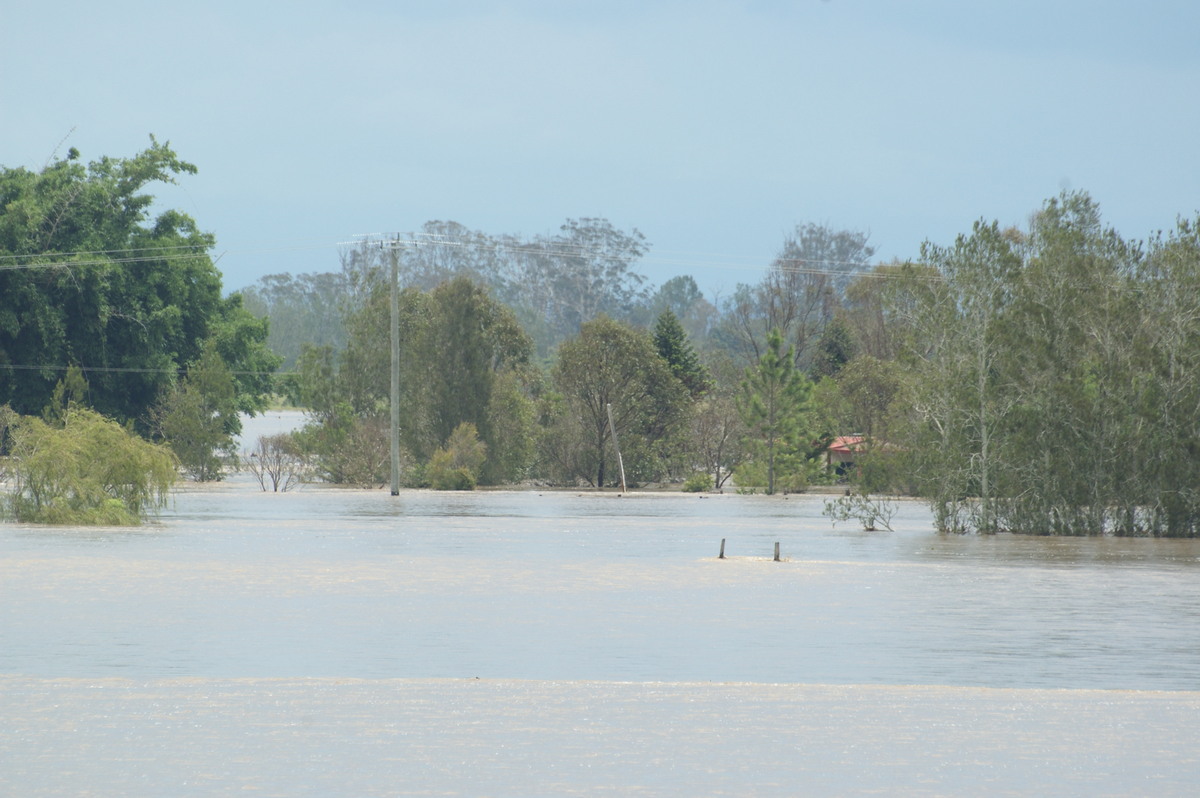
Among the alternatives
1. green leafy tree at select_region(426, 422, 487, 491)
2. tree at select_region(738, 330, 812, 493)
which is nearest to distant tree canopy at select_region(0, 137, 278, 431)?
green leafy tree at select_region(426, 422, 487, 491)

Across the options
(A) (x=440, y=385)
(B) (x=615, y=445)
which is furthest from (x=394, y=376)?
(B) (x=615, y=445)

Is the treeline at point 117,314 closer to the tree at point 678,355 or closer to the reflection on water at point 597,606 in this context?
the tree at point 678,355

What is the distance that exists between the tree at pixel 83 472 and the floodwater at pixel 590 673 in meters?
6.21

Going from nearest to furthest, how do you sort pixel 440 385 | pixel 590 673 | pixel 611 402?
pixel 590 673
pixel 440 385
pixel 611 402

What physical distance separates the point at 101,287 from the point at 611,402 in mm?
21567

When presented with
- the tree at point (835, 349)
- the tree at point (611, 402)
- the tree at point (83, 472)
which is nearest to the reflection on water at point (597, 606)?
the tree at point (83, 472)

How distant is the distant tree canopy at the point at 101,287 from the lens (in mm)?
65438

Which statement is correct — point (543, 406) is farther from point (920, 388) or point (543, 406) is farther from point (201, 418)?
point (920, 388)

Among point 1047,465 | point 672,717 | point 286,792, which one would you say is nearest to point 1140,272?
point 1047,465

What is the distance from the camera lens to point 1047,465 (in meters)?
35.8

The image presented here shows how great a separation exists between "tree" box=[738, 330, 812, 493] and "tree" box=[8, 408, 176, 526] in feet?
93.8

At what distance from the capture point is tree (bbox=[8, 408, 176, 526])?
34.0 meters

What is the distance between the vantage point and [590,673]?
13125 millimetres

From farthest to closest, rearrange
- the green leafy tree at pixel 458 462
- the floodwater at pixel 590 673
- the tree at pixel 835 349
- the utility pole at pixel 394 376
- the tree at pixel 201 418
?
the tree at pixel 835 349, the green leafy tree at pixel 458 462, the tree at pixel 201 418, the utility pole at pixel 394 376, the floodwater at pixel 590 673
